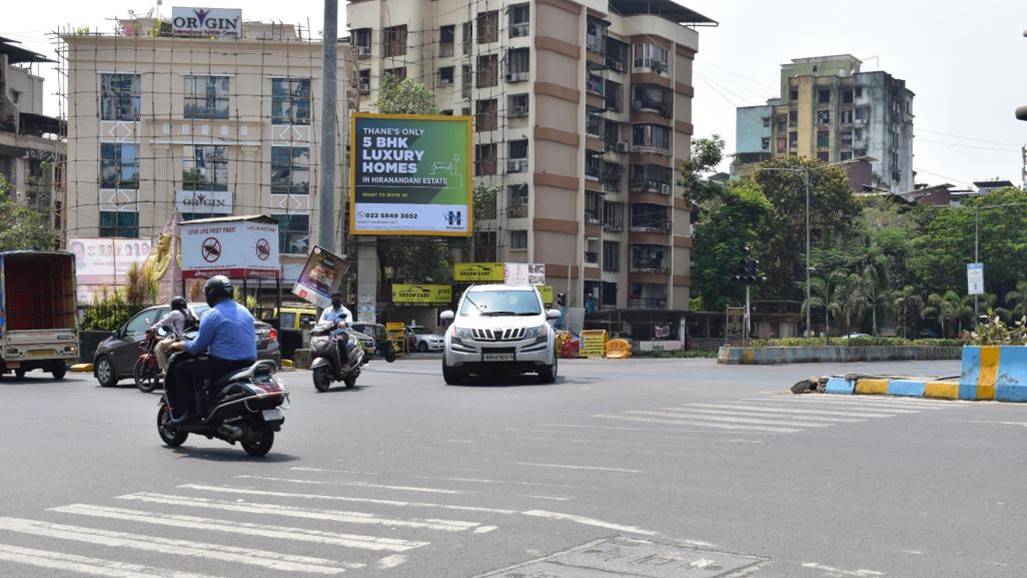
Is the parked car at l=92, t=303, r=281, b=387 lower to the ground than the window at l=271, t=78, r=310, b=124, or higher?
lower

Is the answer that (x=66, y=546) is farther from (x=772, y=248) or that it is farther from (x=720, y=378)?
(x=772, y=248)

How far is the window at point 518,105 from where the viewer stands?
6875 cm

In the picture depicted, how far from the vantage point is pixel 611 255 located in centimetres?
7669

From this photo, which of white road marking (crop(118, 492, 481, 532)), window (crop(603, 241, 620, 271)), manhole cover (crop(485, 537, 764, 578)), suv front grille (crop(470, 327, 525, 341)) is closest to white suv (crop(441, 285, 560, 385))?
suv front grille (crop(470, 327, 525, 341))

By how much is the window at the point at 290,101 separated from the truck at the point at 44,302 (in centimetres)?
3624

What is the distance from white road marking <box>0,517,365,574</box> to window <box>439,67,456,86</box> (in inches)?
2657

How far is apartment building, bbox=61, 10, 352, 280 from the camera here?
2379 inches

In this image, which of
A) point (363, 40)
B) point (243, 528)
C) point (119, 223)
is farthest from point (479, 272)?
point (243, 528)

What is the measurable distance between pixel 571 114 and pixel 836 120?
53.4 meters

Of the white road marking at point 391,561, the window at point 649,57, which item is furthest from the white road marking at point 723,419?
the window at point 649,57

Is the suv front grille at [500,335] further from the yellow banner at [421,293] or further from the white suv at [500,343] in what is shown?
the yellow banner at [421,293]

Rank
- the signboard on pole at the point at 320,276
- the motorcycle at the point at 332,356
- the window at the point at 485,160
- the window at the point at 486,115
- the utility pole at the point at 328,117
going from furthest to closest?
the window at the point at 485,160, the window at the point at 486,115, the signboard on pole at the point at 320,276, the utility pole at the point at 328,117, the motorcycle at the point at 332,356

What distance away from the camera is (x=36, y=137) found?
3302 inches

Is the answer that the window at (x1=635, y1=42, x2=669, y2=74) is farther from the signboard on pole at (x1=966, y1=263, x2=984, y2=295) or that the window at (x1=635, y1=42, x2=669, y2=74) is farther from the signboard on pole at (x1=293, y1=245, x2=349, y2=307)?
the signboard on pole at (x1=293, y1=245, x2=349, y2=307)
